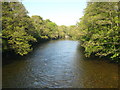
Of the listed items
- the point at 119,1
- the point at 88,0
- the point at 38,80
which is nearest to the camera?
the point at 38,80

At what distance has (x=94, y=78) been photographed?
13359 millimetres

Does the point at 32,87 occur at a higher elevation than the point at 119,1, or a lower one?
A: lower

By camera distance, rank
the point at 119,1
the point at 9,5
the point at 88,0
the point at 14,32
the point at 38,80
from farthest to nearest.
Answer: the point at 88,0
the point at 9,5
the point at 14,32
the point at 119,1
the point at 38,80

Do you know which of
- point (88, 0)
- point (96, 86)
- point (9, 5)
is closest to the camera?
point (96, 86)

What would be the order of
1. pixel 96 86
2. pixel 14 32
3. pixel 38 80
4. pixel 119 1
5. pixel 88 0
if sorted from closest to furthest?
pixel 96 86 → pixel 38 80 → pixel 119 1 → pixel 14 32 → pixel 88 0

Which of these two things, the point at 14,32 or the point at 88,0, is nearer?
the point at 14,32

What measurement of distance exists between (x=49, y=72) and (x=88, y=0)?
17.3 m

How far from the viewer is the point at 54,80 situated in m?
13.3

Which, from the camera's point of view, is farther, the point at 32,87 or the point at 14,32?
the point at 14,32

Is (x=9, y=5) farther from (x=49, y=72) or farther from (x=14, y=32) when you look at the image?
(x=49, y=72)

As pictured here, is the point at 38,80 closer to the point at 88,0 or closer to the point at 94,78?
the point at 94,78

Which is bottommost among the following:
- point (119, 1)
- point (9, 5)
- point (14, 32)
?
point (14, 32)

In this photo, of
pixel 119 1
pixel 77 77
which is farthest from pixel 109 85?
pixel 119 1

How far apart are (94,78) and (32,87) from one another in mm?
6787
